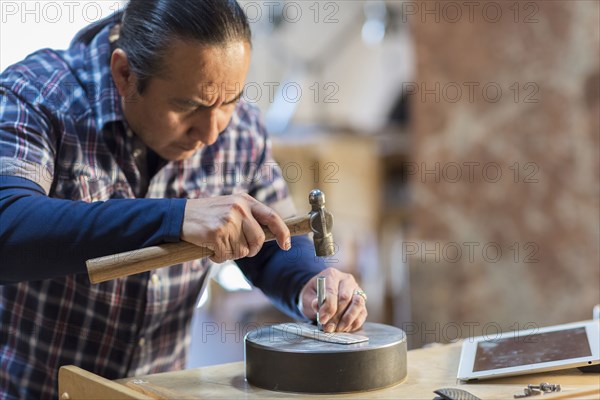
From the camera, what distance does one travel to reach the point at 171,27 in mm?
1710

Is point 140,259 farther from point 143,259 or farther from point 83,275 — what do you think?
point 83,275

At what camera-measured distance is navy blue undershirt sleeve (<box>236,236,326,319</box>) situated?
1911mm

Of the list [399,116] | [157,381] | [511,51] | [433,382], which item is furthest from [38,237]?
[399,116]

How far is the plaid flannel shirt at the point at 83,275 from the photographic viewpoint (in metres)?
1.80

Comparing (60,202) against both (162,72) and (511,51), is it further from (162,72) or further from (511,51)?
(511,51)

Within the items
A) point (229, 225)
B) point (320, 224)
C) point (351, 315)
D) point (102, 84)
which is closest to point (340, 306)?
point (351, 315)

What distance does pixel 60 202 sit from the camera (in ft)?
5.07

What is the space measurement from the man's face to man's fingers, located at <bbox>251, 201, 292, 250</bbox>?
33 centimetres

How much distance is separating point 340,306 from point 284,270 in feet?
0.92

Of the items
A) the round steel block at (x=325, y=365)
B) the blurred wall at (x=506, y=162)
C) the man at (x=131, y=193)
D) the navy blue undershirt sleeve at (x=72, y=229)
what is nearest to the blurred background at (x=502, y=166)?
the blurred wall at (x=506, y=162)

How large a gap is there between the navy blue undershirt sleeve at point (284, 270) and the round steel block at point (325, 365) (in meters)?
0.33

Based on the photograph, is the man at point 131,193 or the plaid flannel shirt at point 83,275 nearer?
the man at point 131,193

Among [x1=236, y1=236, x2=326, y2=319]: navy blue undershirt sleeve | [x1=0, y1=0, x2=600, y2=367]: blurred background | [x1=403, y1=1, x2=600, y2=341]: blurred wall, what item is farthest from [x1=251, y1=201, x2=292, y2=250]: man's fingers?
[x1=403, y1=1, x2=600, y2=341]: blurred wall

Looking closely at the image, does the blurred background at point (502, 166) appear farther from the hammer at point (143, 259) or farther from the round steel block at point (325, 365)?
the round steel block at point (325, 365)
